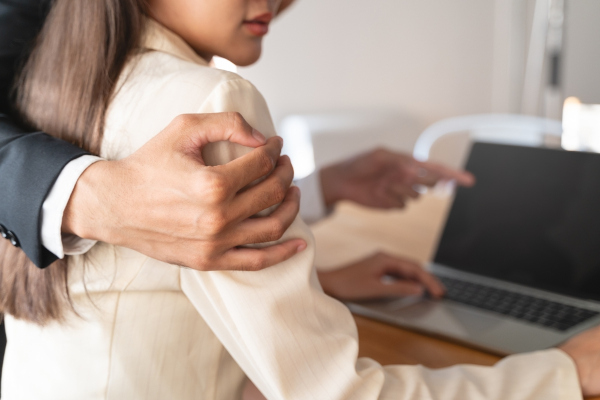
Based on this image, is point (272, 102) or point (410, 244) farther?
point (272, 102)

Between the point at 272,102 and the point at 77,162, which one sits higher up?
the point at 77,162

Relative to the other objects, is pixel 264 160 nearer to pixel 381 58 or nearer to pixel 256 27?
pixel 256 27

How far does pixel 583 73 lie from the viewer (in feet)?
5.70

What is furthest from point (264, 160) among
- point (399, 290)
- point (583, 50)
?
point (583, 50)

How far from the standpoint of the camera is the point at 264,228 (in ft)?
1.64

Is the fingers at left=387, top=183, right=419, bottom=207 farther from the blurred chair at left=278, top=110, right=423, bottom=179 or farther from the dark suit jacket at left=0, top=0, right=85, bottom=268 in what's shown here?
the blurred chair at left=278, top=110, right=423, bottom=179

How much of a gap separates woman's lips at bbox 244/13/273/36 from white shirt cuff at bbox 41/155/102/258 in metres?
0.24

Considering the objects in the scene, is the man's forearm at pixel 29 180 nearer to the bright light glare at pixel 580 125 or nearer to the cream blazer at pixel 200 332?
the cream blazer at pixel 200 332

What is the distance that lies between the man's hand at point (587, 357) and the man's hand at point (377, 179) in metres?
0.60

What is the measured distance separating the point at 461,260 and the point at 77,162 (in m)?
0.77

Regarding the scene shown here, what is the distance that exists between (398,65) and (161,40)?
234 centimetres

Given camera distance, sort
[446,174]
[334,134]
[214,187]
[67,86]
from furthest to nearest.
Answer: [334,134] → [446,174] → [67,86] → [214,187]

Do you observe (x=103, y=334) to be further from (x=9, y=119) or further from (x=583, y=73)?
(x=583, y=73)

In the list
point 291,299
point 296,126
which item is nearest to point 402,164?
point 291,299
